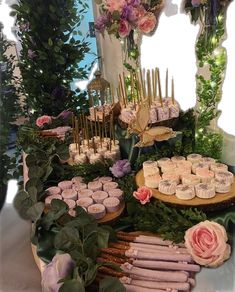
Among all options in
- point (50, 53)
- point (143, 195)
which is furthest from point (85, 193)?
point (50, 53)

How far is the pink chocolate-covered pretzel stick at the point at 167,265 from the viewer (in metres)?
1.07

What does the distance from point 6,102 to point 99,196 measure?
5.31 feet

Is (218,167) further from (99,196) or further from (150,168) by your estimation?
(99,196)

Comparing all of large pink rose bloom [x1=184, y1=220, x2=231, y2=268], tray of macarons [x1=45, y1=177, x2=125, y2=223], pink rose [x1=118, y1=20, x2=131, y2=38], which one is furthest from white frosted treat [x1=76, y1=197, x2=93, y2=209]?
pink rose [x1=118, y1=20, x2=131, y2=38]

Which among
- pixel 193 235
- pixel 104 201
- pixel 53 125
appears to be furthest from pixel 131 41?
pixel 193 235

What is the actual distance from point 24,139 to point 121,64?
0.85 metres

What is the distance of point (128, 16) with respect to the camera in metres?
2.01

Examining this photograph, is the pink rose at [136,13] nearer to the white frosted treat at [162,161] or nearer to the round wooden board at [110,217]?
the white frosted treat at [162,161]

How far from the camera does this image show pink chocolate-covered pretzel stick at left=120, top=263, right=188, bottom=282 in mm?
1033

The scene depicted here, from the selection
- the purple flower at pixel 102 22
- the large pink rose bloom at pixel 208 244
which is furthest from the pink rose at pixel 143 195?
the purple flower at pixel 102 22

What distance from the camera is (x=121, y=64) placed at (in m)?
2.52

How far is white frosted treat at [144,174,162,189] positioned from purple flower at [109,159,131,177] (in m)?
0.20

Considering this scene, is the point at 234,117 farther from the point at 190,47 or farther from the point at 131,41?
the point at 131,41

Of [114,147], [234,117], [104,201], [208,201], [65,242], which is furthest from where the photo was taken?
[114,147]
